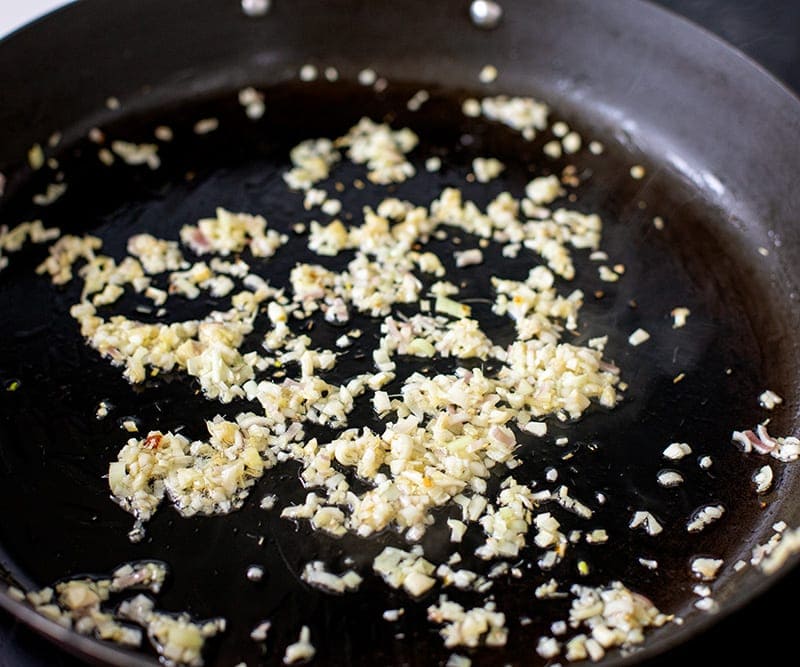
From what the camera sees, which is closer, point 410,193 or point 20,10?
point 410,193

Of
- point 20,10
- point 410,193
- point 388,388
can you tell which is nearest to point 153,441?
point 388,388

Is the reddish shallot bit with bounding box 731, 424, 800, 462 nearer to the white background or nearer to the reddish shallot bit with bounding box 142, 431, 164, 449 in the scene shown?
the reddish shallot bit with bounding box 142, 431, 164, 449

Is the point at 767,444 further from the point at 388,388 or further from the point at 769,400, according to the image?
the point at 388,388

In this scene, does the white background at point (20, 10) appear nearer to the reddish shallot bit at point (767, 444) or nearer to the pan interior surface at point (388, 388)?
the pan interior surface at point (388, 388)

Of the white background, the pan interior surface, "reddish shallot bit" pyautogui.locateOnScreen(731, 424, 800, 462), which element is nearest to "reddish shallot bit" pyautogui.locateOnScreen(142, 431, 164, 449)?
the pan interior surface

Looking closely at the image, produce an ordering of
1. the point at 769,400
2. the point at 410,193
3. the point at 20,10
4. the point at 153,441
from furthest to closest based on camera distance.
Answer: the point at 20,10, the point at 410,193, the point at 769,400, the point at 153,441

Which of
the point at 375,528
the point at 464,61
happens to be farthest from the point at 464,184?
the point at 375,528

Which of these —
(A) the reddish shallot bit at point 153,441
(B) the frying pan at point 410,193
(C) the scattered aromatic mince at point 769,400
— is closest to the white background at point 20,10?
(B) the frying pan at point 410,193
